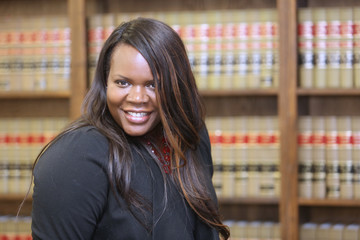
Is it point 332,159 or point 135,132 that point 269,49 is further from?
point 135,132

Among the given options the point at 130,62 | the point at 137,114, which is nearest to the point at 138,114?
the point at 137,114

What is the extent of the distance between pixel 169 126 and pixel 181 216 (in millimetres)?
221

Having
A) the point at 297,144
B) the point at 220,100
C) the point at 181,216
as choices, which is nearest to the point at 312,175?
the point at 297,144

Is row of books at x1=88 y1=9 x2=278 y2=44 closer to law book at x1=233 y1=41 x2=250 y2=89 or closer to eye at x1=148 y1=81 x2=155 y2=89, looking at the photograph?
law book at x1=233 y1=41 x2=250 y2=89

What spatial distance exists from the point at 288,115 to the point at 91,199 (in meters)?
1.63

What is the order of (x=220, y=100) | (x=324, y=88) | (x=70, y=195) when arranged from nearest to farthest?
(x=70, y=195)
(x=324, y=88)
(x=220, y=100)

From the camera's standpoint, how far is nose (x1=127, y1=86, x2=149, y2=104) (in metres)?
1.26

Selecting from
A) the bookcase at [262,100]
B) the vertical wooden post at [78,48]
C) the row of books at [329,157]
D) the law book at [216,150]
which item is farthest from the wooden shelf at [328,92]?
the vertical wooden post at [78,48]

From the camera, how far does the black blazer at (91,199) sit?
1.16 m

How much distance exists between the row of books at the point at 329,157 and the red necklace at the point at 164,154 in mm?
1452

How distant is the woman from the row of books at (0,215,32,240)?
1754 mm

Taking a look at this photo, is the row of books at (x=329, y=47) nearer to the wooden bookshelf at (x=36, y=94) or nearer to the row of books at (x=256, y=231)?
the row of books at (x=256, y=231)

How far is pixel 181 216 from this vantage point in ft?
4.36

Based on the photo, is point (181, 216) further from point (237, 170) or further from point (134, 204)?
point (237, 170)
